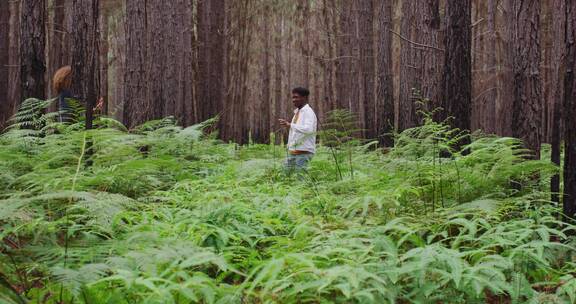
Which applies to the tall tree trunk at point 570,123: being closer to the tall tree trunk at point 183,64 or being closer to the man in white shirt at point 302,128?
the man in white shirt at point 302,128

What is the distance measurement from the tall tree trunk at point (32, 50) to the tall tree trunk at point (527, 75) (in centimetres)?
807

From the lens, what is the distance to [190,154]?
379 inches

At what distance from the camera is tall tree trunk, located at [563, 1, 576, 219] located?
4.12m

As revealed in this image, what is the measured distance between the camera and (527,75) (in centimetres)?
796

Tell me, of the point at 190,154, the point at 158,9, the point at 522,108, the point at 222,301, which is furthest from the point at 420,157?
the point at 158,9

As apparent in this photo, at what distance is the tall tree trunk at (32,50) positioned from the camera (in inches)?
368

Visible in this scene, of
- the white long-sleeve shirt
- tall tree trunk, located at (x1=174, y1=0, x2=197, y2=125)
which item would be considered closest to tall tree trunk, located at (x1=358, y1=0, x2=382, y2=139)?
tall tree trunk, located at (x1=174, y1=0, x2=197, y2=125)

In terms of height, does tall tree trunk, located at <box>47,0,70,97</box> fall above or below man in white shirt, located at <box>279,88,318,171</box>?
above

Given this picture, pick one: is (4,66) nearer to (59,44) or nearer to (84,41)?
(59,44)

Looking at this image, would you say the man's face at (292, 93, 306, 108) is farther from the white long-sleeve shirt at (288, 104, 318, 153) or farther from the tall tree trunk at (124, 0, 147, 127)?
the tall tree trunk at (124, 0, 147, 127)

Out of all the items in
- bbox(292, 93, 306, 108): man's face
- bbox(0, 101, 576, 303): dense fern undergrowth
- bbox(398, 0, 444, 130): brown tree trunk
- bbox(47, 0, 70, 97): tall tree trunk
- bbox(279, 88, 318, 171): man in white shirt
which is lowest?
bbox(0, 101, 576, 303): dense fern undergrowth

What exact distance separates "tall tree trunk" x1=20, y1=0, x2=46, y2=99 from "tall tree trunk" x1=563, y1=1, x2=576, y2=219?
8.40 meters

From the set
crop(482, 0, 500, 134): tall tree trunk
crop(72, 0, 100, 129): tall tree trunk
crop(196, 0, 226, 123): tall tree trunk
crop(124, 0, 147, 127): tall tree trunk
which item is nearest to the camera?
crop(72, 0, 100, 129): tall tree trunk

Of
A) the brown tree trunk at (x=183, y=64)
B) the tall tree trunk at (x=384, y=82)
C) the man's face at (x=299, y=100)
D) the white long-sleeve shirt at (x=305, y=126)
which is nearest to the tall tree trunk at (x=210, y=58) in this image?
the brown tree trunk at (x=183, y=64)
